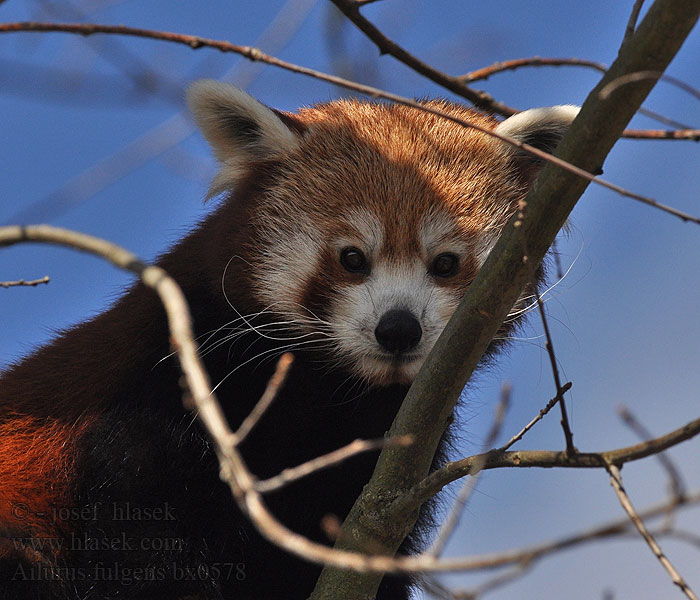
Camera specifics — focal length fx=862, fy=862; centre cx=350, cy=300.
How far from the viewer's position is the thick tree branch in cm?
269

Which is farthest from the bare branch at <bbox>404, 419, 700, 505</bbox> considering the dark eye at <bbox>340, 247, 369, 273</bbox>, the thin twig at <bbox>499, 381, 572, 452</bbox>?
the dark eye at <bbox>340, 247, 369, 273</bbox>

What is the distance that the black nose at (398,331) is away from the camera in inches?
150

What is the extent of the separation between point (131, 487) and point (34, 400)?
92 cm

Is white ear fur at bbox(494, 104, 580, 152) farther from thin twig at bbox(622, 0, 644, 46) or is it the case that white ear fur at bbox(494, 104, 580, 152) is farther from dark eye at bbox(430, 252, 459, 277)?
thin twig at bbox(622, 0, 644, 46)

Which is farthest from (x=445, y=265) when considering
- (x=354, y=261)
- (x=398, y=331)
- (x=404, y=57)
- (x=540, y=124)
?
(x=404, y=57)

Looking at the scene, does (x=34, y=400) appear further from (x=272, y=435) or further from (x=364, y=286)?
(x=364, y=286)

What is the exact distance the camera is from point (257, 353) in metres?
4.30

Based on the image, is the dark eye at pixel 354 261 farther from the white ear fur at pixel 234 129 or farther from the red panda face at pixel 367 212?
the white ear fur at pixel 234 129

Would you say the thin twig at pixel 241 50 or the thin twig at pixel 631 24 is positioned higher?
the thin twig at pixel 631 24

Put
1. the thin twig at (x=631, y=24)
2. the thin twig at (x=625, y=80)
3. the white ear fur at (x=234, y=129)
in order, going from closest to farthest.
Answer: the thin twig at (x=625, y=80), the thin twig at (x=631, y=24), the white ear fur at (x=234, y=129)

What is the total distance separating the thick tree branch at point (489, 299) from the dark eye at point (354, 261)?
114 centimetres

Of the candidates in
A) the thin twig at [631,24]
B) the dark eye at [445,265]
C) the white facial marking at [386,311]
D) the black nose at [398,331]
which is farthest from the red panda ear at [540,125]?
the thin twig at [631,24]

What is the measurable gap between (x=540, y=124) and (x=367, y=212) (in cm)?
109

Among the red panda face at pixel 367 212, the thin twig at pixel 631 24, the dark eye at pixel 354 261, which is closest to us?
the thin twig at pixel 631 24
